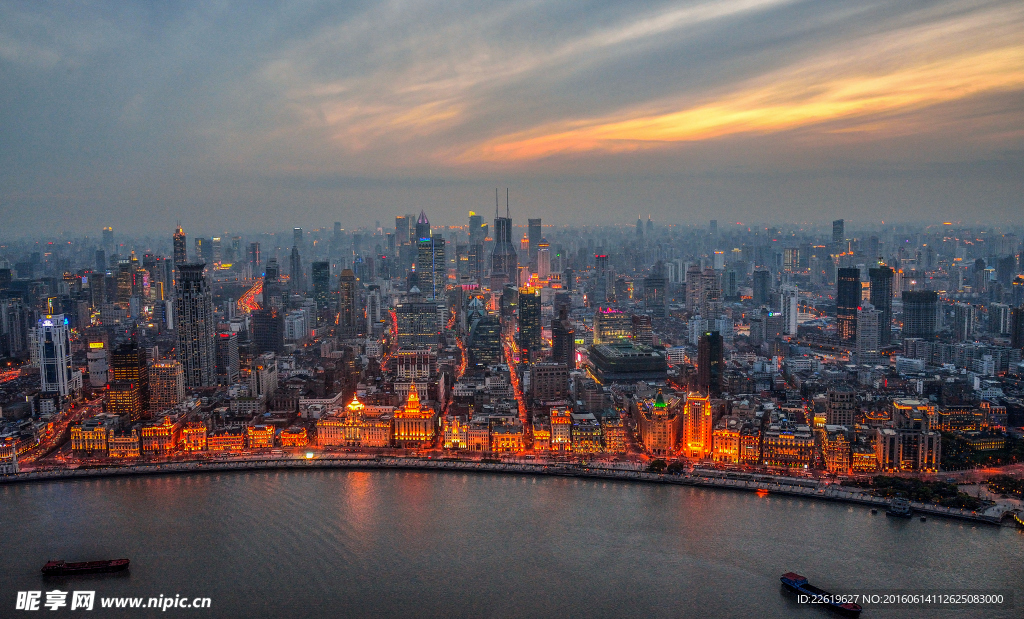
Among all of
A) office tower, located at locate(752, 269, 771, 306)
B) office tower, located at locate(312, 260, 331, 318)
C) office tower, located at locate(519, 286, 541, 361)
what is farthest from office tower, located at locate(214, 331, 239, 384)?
office tower, located at locate(752, 269, 771, 306)

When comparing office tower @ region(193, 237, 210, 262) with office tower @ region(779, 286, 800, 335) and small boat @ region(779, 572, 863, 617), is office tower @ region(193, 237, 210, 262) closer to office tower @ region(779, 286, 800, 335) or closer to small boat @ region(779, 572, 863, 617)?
office tower @ region(779, 286, 800, 335)

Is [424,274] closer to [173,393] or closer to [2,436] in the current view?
[173,393]

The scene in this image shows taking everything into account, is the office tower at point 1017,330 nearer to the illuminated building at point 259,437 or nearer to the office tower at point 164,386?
the illuminated building at point 259,437

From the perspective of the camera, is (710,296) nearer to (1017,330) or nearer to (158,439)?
(1017,330)

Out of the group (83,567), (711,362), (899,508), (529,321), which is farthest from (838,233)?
(83,567)

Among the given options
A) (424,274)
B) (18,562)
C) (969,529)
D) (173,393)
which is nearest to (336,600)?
(18,562)
